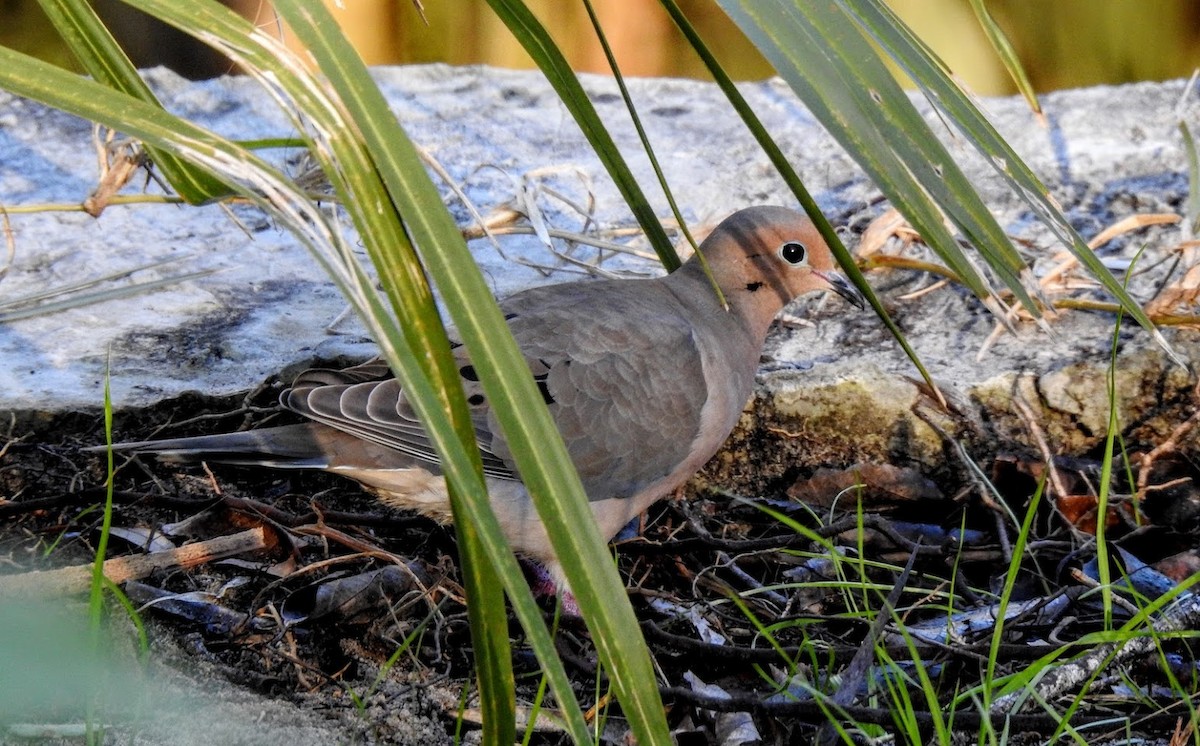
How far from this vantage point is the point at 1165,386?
8.62 ft

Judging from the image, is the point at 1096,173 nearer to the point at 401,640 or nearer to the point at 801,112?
the point at 801,112

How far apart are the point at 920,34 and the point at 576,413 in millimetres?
3368

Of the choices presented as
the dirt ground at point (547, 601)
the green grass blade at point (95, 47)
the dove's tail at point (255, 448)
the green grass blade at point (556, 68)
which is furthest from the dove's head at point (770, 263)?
the green grass blade at point (95, 47)

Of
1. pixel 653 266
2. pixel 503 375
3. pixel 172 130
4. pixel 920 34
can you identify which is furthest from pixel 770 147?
pixel 920 34

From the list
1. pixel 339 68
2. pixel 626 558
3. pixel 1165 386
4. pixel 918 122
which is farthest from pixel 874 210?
pixel 339 68

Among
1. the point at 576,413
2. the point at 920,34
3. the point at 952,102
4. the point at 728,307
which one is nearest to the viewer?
the point at 952,102

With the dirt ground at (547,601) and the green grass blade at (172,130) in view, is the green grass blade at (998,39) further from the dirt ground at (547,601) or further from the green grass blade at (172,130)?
the green grass blade at (172,130)

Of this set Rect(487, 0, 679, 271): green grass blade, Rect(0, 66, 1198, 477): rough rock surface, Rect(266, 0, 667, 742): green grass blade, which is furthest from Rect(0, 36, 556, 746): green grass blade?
Rect(0, 66, 1198, 477): rough rock surface

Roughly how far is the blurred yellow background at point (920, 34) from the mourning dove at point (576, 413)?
286cm

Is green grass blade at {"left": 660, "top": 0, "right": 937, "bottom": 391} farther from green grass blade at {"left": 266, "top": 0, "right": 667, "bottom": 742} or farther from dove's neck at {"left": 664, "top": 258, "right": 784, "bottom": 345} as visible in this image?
dove's neck at {"left": 664, "top": 258, "right": 784, "bottom": 345}

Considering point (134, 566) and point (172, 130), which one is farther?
point (134, 566)

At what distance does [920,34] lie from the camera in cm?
508

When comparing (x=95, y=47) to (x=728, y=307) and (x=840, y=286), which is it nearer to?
(x=728, y=307)

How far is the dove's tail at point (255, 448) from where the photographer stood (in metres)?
2.18
